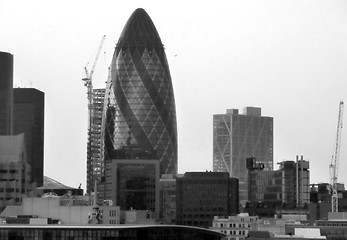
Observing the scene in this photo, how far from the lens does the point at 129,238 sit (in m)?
136

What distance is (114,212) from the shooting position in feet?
634

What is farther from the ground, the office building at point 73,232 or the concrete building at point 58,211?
the concrete building at point 58,211

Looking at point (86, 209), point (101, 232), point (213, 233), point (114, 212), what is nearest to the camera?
point (101, 232)

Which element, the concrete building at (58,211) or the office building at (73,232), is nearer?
the office building at (73,232)

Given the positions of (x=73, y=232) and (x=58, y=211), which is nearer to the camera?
(x=73, y=232)

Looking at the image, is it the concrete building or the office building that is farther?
the concrete building

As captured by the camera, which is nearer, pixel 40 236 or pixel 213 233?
pixel 40 236

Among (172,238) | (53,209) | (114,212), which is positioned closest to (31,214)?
(53,209)

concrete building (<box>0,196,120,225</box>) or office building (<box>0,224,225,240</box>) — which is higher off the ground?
concrete building (<box>0,196,120,225</box>)

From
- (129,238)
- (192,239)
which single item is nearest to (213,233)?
(192,239)

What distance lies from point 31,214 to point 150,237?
119 feet

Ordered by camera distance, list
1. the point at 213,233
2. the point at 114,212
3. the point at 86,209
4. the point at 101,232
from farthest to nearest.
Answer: the point at 114,212 → the point at 86,209 → the point at 213,233 → the point at 101,232

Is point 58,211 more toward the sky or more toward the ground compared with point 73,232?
more toward the sky

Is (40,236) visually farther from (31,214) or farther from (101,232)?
(31,214)
